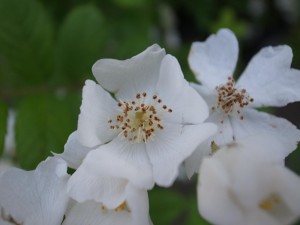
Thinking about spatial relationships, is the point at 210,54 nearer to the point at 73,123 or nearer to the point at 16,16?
the point at 73,123

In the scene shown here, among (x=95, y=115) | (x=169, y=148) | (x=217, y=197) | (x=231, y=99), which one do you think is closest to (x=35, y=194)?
(x=95, y=115)

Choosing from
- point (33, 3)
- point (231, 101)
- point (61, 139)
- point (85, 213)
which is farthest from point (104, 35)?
point (85, 213)

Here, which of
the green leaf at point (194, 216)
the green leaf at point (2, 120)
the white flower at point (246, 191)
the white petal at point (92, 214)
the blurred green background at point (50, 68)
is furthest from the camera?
the green leaf at point (194, 216)

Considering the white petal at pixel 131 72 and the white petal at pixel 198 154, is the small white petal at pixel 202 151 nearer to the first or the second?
the white petal at pixel 198 154

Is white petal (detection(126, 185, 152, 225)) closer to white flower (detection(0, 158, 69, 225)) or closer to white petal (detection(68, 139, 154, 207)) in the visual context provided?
white petal (detection(68, 139, 154, 207))

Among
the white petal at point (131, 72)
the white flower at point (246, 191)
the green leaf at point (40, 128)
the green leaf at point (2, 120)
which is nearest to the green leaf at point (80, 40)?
the green leaf at point (40, 128)
